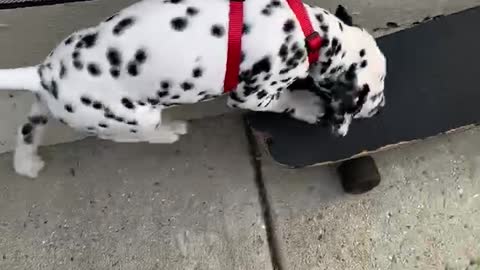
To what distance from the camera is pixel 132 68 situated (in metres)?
3.01

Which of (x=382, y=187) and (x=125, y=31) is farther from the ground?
(x=125, y=31)

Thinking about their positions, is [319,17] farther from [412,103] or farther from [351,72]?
[412,103]

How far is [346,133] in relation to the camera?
3.60 metres

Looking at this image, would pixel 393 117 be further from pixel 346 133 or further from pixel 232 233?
pixel 232 233

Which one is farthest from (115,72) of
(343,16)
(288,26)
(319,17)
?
(343,16)

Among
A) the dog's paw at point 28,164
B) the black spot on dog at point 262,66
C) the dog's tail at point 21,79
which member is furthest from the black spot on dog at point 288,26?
the dog's paw at point 28,164

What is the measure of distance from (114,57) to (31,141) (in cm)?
72

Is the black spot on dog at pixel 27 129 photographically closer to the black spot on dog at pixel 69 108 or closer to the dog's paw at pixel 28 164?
the dog's paw at pixel 28 164

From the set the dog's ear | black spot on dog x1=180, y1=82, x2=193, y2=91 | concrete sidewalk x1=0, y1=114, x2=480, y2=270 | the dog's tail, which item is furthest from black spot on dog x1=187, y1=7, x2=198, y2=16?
concrete sidewalk x1=0, y1=114, x2=480, y2=270

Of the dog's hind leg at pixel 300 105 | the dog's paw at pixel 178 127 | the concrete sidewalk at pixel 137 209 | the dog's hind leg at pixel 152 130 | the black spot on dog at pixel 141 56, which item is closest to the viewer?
the black spot on dog at pixel 141 56

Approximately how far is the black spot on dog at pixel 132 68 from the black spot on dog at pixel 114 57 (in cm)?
3

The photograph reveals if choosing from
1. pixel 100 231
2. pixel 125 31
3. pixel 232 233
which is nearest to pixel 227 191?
pixel 232 233

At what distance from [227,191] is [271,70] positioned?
2.74ft

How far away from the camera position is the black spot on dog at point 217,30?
9.91ft
